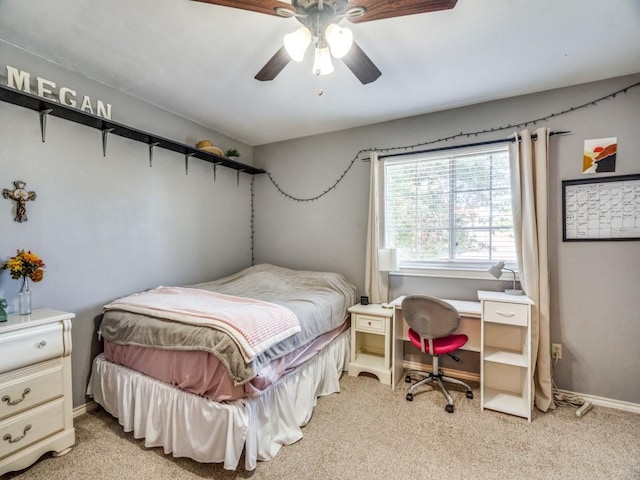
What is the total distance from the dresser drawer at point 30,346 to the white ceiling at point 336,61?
5.91 ft

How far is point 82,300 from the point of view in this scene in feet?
7.35

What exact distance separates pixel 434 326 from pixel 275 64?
2.15 m

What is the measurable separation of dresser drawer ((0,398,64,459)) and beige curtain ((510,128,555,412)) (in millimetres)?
3322

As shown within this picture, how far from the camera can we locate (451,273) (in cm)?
285

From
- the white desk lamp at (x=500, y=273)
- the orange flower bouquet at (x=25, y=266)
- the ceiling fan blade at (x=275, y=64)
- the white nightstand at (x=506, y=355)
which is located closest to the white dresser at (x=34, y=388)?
the orange flower bouquet at (x=25, y=266)

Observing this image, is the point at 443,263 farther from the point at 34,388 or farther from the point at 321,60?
the point at 34,388

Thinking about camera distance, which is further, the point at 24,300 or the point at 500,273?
the point at 500,273

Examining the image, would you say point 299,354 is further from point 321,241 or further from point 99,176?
point 99,176

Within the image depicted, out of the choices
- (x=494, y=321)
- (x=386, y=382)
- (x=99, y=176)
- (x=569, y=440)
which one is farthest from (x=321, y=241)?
(x=569, y=440)

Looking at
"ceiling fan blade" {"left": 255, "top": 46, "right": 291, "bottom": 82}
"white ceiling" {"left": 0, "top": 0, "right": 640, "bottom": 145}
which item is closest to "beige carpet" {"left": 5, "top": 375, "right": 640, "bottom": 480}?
"ceiling fan blade" {"left": 255, "top": 46, "right": 291, "bottom": 82}

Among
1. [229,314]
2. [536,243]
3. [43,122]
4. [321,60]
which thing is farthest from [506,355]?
[43,122]

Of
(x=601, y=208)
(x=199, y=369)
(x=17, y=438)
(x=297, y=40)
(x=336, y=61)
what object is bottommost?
(x=17, y=438)

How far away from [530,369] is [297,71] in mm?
2811

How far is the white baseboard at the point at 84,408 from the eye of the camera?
2.21 m
